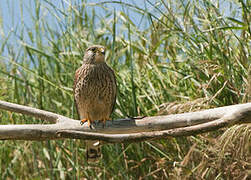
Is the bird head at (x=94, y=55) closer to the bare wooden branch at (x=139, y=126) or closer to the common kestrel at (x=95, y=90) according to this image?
the common kestrel at (x=95, y=90)

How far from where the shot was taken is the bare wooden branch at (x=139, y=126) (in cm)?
214

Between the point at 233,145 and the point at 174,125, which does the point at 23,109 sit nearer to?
the point at 174,125

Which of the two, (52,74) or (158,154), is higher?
(52,74)

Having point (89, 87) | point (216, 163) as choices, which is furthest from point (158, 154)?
point (89, 87)

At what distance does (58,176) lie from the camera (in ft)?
13.5

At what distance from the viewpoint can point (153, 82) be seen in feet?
13.0

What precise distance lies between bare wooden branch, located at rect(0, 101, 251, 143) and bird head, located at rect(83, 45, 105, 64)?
32.0 inches

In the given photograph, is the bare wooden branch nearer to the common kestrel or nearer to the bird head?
the common kestrel

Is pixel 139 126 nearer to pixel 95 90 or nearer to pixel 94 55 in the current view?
pixel 95 90

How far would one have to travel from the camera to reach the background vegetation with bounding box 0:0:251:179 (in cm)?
331

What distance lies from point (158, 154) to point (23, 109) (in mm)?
1331

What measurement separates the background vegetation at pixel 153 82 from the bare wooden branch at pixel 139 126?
1.66 feet

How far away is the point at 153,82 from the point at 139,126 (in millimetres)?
1487

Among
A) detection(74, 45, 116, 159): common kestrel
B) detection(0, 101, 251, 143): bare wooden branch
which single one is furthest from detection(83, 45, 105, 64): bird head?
detection(0, 101, 251, 143): bare wooden branch
